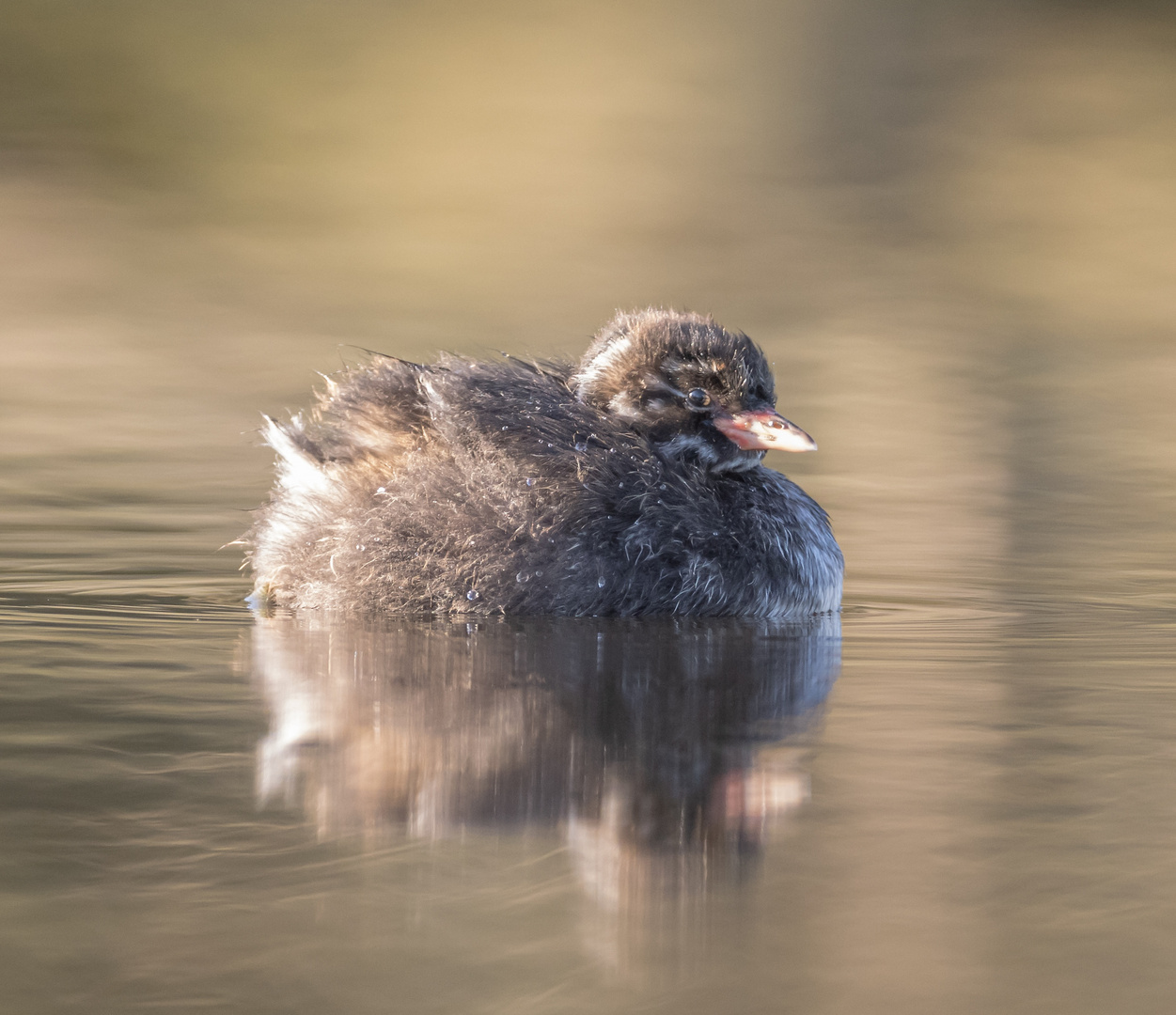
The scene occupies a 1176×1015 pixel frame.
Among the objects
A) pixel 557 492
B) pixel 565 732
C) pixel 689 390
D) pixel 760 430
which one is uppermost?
pixel 689 390

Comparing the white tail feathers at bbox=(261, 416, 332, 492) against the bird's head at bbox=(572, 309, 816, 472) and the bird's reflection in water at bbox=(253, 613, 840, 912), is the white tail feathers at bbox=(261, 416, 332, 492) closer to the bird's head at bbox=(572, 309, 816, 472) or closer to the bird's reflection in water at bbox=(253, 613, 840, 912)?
the bird's reflection in water at bbox=(253, 613, 840, 912)

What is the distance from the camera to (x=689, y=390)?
4992 millimetres

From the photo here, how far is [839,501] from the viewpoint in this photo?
739 centimetres

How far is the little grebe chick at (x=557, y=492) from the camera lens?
458 cm

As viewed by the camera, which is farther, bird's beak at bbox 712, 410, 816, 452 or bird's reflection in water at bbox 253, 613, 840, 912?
bird's beak at bbox 712, 410, 816, 452

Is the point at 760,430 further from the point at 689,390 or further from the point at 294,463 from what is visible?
the point at 294,463

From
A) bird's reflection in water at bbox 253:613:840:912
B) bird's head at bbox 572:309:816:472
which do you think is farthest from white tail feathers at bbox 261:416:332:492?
bird's head at bbox 572:309:816:472

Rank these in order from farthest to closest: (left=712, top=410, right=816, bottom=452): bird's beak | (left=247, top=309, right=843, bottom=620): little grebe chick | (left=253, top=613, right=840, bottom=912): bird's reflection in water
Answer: (left=712, top=410, right=816, bottom=452): bird's beak < (left=247, top=309, right=843, bottom=620): little grebe chick < (left=253, top=613, right=840, bottom=912): bird's reflection in water

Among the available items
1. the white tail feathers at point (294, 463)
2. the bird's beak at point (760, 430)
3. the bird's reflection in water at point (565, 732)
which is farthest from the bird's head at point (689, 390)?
the white tail feathers at point (294, 463)

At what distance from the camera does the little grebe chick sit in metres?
4.58

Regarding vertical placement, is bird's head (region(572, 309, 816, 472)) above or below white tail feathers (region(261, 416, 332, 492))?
above

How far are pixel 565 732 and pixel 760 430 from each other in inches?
74.3

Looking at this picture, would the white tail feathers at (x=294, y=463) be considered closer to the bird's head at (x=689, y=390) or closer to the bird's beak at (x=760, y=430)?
the bird's head at (x=689, y=390)

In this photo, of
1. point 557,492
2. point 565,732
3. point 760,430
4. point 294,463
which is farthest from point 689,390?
point 565,732
